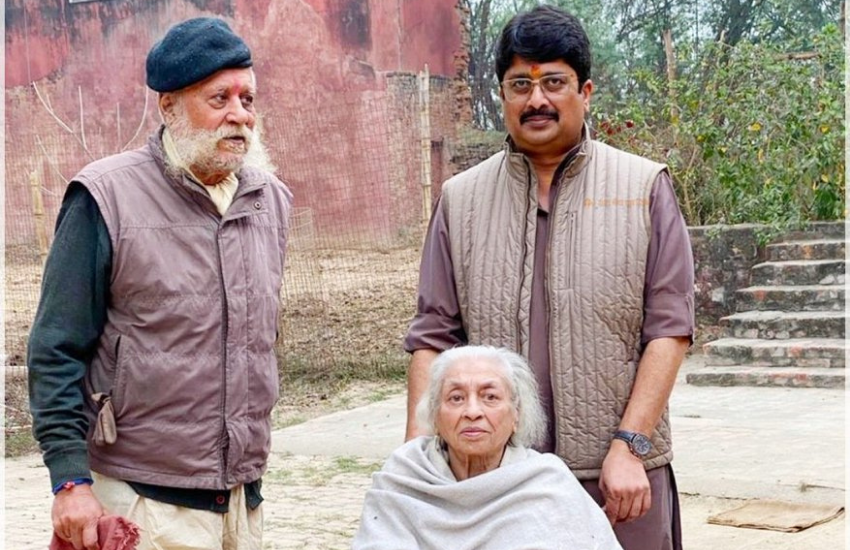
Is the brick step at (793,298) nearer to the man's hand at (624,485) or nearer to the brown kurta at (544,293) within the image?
the brown kurta at (544,293)

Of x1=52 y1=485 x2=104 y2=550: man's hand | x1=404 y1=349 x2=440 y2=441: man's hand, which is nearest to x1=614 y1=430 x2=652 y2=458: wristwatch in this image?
x1=404 y1=349 x2=440 y2=441: man's hand

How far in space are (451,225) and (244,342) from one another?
1.96 feet

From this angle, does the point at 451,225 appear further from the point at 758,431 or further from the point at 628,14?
the point at 628,14

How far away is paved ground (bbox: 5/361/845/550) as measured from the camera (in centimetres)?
586

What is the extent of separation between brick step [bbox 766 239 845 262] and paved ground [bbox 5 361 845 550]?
1.90 m

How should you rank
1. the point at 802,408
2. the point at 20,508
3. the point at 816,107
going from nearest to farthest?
the point at 20,508 < the point at 802,408 < the point at 816,107

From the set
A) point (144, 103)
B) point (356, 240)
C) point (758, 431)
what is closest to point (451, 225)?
point (758, 431)

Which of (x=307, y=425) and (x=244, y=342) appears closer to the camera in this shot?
(x=244, y=342)

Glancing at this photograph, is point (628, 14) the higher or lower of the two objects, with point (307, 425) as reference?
higher

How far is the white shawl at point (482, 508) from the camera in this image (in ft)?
9.52

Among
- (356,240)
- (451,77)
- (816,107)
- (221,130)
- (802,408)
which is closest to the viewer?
(221,130)

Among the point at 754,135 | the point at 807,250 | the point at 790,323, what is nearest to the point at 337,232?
the point at 754,135

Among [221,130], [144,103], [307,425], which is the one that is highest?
[221,130]

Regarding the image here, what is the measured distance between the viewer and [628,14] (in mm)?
21859
